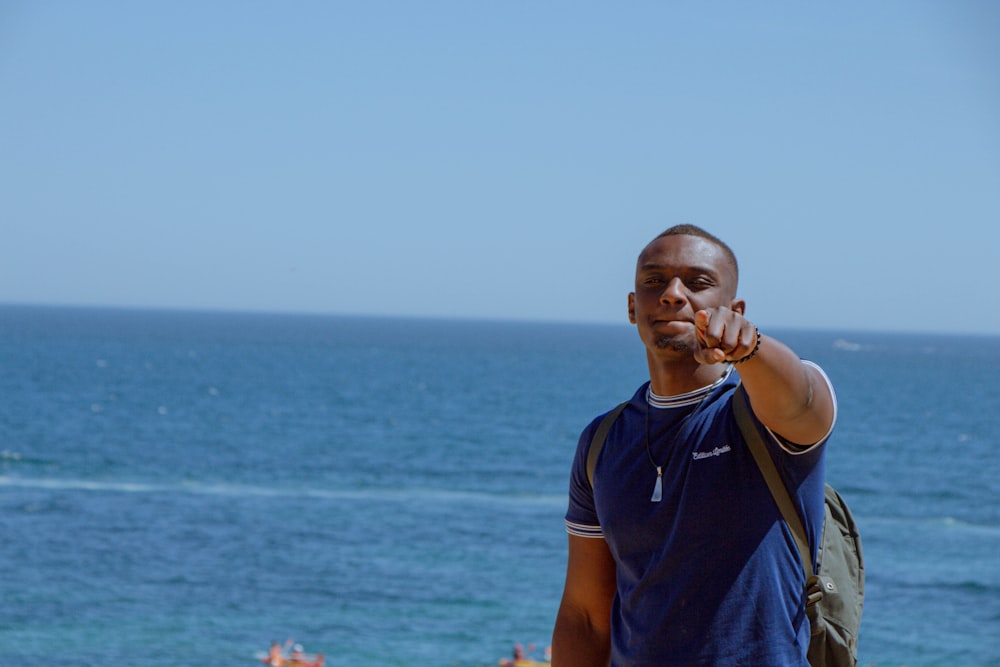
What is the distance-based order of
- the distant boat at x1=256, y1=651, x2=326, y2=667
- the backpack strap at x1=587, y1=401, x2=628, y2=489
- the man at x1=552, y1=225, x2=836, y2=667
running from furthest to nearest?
the distant boat at x1=256, y1=651, x2=326, y2=667
the backpack strap at x1=587, y1=401, x2=628, y2=489
the man at x1=552, y1=225, x2=836, y2=667

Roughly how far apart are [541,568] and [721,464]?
2712cm

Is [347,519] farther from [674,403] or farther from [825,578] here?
[825,578]

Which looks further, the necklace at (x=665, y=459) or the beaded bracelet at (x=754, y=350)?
the necklace at (x=665, y=459)

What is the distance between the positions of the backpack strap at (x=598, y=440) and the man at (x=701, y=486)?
18mm

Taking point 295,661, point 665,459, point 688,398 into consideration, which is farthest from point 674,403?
point 295,661

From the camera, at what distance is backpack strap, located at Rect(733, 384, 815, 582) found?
8.14ft

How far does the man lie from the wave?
3727cm

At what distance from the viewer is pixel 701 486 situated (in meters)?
2.56

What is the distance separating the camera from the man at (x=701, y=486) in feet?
7.90

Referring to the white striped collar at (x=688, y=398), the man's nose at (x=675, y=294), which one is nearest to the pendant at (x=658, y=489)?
the white striped collar at (x=688, y=398)

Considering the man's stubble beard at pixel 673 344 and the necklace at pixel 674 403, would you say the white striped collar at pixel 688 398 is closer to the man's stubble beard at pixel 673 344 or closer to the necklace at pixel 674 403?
the necklace at pixel 674 403

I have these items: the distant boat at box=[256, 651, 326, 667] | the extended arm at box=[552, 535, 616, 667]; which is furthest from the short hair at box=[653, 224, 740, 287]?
the distant boat at box=[256, 651, 326, 667]

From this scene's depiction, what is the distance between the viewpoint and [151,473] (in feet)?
148

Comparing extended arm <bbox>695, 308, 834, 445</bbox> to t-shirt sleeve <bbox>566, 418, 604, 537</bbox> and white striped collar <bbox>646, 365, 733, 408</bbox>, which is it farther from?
t-shirt sleeve <bbox>566, 418, 604, 537</bbox>
